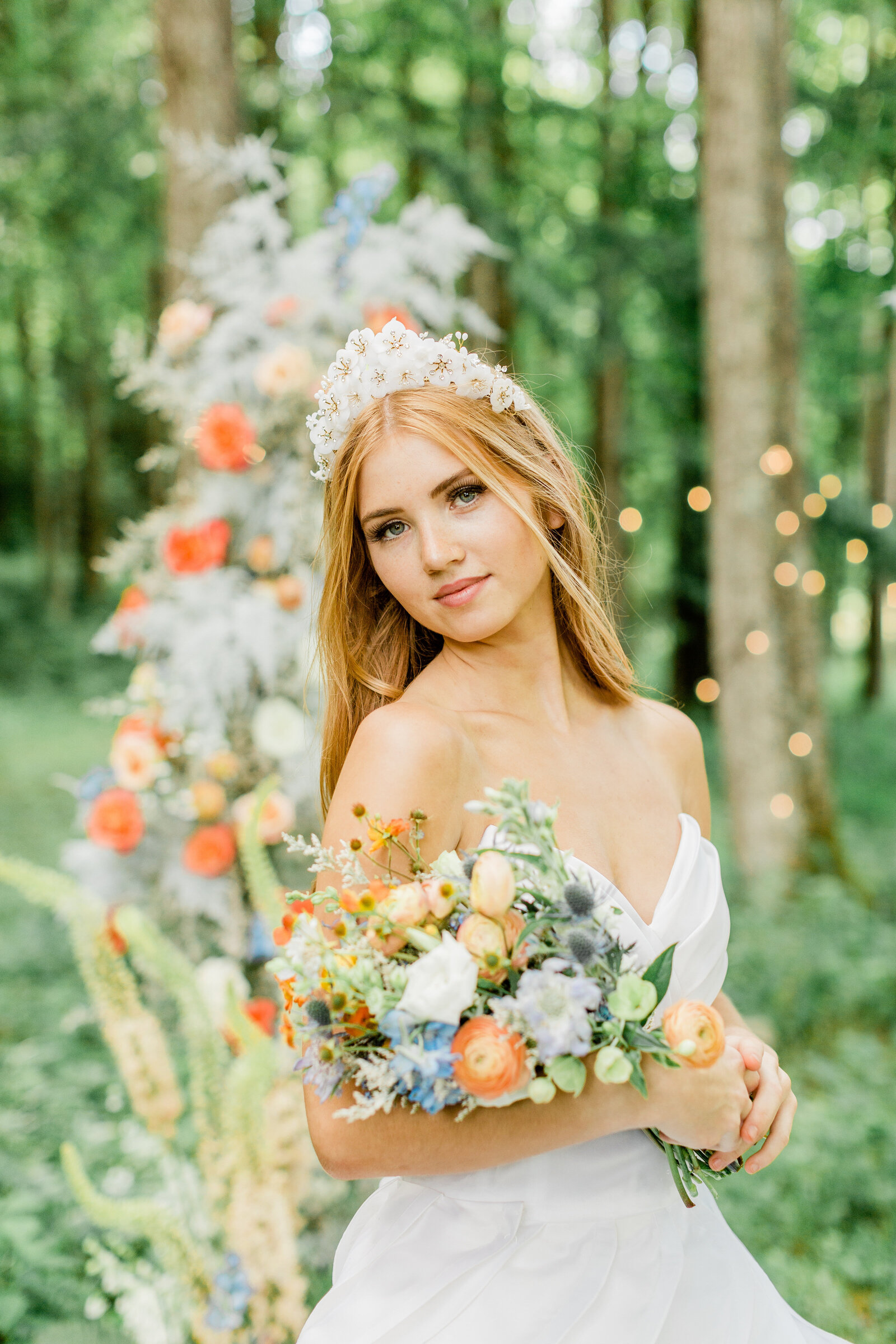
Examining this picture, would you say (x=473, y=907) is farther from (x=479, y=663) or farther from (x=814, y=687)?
(x=814, y=687)

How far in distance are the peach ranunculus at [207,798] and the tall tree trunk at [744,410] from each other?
3.46 meters

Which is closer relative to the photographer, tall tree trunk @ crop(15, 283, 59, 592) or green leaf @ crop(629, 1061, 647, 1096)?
green leaf @ crop(629, 1061, 647, 1096)

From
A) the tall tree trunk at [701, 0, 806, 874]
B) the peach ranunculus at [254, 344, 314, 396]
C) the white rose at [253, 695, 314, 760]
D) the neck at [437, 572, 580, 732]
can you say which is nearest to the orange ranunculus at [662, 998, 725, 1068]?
the neck at [437, 572, 580, 732]

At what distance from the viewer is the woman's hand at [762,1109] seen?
4.38ft

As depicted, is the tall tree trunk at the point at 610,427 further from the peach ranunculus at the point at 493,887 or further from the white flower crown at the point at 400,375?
the peach ranunculus at the point at 493,887

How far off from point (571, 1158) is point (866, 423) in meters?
17.3

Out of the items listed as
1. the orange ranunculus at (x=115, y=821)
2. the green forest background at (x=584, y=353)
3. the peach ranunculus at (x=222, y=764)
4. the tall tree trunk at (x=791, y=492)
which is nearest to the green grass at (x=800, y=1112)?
the green forest background at (x=584, y=353)

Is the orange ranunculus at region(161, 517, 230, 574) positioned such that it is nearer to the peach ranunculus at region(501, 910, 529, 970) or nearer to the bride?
the bride

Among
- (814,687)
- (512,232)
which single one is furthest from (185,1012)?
(512,232)

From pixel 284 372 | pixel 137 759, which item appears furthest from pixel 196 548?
pixel 137 759

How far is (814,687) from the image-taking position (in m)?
5.91

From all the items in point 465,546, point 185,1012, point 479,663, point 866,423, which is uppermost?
point 866,423

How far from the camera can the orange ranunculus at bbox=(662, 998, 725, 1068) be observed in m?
1.10

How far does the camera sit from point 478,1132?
1.21 metres
